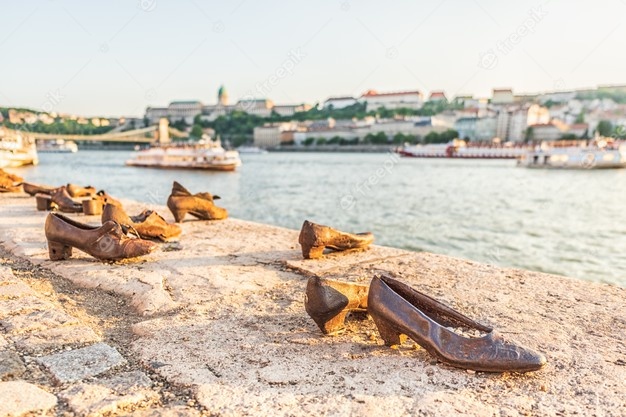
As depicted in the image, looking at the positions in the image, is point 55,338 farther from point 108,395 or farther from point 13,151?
point 13,151

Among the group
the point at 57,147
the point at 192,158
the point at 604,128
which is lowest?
the point at 57,147

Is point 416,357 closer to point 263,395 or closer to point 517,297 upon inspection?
point 263,395

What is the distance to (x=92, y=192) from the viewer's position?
760 cm

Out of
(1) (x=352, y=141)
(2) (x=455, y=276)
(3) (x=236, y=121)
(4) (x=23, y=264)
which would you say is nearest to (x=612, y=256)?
(2) (x=455, y=276)

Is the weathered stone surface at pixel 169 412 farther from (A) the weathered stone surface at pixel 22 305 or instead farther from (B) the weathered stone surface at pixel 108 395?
(A) the weathered stone surface at pixel 22 305

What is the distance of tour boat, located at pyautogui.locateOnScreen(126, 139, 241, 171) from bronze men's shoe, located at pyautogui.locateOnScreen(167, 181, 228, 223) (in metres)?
36.8

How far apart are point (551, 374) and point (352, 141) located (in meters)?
103

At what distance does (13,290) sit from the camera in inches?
104

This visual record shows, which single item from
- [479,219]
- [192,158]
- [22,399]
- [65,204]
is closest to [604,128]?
[192,158]

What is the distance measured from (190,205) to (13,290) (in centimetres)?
285

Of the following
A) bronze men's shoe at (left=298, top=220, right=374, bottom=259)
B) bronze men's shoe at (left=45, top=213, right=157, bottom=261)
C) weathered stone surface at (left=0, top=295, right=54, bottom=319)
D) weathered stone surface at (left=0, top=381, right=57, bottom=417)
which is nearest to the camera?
weathered stone surface at (left=0, top=381, right=57, bottom=417)

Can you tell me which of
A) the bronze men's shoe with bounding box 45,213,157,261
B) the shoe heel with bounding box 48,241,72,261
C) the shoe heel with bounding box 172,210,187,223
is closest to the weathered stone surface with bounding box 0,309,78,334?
the bronze men's shoe with bounding box 45,213,157,261

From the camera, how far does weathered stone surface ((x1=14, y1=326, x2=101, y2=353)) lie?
78.7 inches

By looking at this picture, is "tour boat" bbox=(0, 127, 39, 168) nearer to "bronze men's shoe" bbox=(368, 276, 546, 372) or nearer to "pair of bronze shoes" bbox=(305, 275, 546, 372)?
"pair of bronze shoes" bbox=(305, 275, 546, 372)
